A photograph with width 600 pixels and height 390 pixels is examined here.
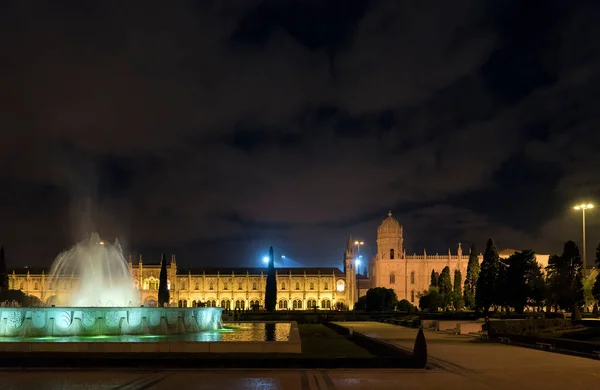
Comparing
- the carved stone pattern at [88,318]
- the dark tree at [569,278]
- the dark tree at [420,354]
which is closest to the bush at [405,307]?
the dark tree at [569,278]

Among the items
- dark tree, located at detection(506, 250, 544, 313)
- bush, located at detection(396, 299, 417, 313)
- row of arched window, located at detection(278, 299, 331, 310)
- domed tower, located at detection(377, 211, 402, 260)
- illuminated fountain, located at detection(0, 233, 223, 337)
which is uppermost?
domed tower, located at detection(377, 211, 402, 260)

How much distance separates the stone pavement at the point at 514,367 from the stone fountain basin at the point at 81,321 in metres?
10.1

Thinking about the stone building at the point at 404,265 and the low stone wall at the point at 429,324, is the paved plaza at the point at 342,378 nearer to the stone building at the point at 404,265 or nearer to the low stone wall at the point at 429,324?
the low stone wall at the point at 429,324

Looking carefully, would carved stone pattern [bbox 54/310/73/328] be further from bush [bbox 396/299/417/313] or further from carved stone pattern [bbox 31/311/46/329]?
bush [bbox 396/299/417/313]

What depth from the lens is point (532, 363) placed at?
18.1 m

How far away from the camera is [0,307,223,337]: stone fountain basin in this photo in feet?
75.3

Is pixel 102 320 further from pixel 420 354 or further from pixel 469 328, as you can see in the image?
pixel 469 328

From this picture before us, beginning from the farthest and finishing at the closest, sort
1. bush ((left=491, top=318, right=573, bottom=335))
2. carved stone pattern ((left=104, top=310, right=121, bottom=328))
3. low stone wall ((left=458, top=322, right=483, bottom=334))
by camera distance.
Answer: low stone wall ((left=458, top=322, right=483, bottom=334)), bush ((left=491, top=318, right=573, bottom=335)), carved stone pattern ((left=104, top=310, right=121, bottom=328))

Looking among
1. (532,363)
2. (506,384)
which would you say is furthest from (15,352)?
(532,363)

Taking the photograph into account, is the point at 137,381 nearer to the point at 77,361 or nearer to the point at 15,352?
the point at 77,361

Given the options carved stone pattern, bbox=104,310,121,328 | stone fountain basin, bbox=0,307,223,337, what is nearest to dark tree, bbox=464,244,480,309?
stone fountain basin, bbox=0,307,223,337

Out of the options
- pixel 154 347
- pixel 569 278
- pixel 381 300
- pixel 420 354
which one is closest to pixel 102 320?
pixel 154 347

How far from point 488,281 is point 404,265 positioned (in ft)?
168

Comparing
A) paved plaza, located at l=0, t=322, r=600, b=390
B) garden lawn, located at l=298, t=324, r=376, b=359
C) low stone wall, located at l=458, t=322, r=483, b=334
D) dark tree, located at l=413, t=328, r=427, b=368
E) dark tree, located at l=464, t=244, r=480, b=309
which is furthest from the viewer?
dark tree, located at l=464, t=244, r=480, b=309
